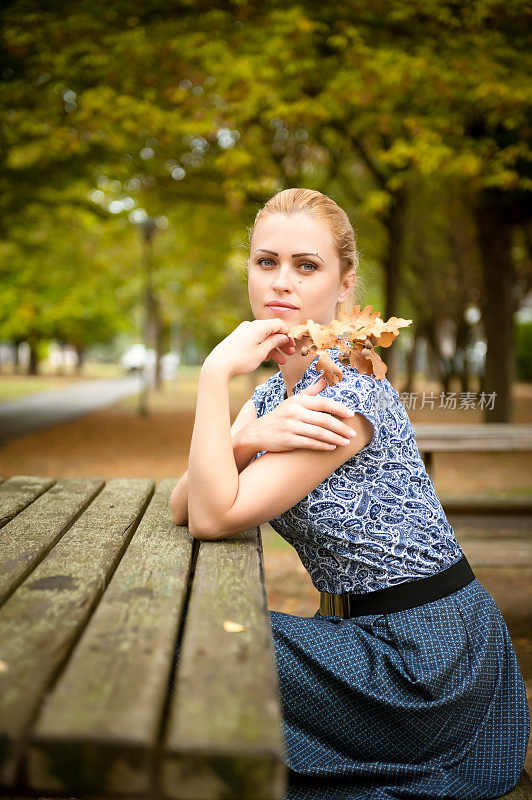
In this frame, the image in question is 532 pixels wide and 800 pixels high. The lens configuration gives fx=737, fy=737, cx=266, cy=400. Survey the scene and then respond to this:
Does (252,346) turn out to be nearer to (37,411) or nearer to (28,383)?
(37,411)

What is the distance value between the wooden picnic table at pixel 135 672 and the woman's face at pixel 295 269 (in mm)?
670

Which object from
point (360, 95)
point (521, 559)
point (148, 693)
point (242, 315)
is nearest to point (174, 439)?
point (360, 95)

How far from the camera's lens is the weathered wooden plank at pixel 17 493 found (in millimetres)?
2195

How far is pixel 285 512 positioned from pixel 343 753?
23.1 inches

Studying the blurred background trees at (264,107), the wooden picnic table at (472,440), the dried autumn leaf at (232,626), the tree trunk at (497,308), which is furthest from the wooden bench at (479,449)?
the tree trunk at (497,308)

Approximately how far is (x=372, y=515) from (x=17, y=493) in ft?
4.18

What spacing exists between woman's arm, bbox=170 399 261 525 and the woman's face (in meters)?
0.36

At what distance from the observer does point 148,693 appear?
1.03 meters

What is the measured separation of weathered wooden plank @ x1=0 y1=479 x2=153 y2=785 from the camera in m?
0.98

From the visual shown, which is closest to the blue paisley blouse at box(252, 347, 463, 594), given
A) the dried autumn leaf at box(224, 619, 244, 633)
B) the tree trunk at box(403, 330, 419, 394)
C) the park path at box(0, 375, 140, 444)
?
the dried autumn leaf at box(224, 619, 244, 633)

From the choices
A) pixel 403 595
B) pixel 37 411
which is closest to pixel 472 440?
pixel 403 595

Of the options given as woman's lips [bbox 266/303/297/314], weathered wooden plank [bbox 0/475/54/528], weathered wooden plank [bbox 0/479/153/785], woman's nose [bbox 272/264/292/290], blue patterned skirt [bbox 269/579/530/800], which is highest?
woman's nose [bbox 272/264/292/290]

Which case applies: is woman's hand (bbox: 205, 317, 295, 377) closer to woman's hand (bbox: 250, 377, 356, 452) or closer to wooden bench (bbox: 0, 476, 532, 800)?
woman's hand (bbox: 250, 377, 356, 452)

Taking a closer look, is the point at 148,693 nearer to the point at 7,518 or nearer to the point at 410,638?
the point at 410,638
